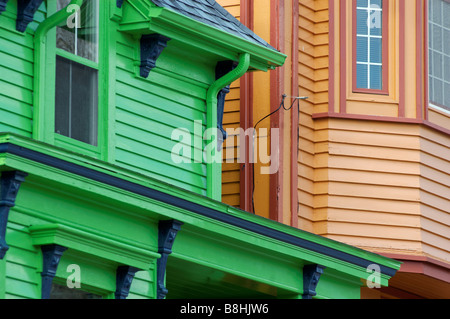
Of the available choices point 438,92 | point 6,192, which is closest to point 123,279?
point 6,192

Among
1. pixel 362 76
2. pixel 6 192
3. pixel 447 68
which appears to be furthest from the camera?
pixel 447 68

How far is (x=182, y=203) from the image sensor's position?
13.5 m

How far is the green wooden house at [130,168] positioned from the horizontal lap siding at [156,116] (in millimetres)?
17

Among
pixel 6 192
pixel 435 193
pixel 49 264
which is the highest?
pixel 435 193

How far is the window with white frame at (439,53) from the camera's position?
65.3 feet

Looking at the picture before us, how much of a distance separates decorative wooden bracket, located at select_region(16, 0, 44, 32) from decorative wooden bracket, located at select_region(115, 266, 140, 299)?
2.58m

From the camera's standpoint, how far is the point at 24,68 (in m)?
13.0

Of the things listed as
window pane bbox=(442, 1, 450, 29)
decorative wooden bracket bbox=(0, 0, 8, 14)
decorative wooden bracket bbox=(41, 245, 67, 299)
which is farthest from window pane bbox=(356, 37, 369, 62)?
decorative wooden bracket bbox=(41, 245, 67, 299)

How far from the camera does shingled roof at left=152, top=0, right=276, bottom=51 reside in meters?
14.7

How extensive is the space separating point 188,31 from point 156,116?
1.01m

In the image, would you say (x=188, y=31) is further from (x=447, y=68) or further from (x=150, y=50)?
(x=447, y=68)

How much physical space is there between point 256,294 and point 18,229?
4451 millimetres

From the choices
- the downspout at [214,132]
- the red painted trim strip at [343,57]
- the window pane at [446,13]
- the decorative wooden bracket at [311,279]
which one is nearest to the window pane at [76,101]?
the downspout at [214,132]

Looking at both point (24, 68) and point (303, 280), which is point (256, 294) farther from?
point (24, 68)
